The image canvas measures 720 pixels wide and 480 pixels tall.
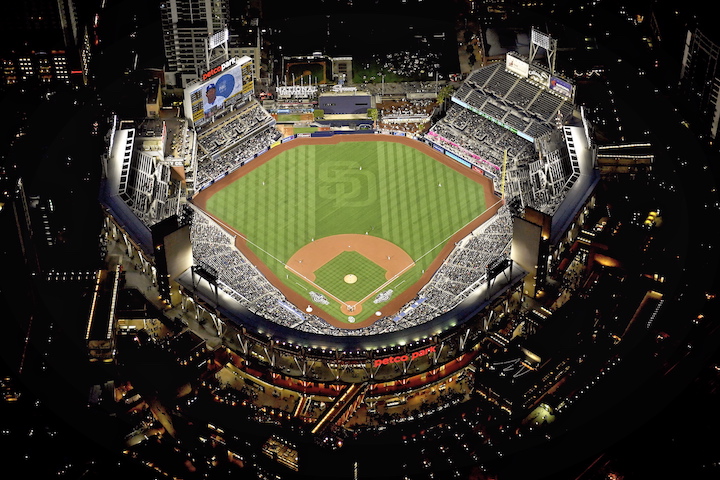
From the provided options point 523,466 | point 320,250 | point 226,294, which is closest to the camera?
point 523,466

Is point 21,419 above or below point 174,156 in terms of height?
below

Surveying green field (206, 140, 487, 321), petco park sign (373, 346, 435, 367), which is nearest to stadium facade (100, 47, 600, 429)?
petco park sign (373, 346, 435, 367)

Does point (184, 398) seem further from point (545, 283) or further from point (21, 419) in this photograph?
point (545, 283)

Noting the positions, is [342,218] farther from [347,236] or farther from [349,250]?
[349,250]

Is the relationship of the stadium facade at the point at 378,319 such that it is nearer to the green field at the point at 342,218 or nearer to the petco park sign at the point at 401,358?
the petco park sign at the point at 401,358

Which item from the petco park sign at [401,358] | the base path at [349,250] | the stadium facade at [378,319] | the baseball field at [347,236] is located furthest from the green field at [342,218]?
the petco park sign at [401,358]

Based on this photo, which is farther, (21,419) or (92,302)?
(92,302)

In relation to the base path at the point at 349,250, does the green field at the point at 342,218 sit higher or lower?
higher

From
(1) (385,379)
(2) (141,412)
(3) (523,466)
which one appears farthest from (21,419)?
(3) (523,466)

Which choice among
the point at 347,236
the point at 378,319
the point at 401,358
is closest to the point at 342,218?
the point at 347,236
